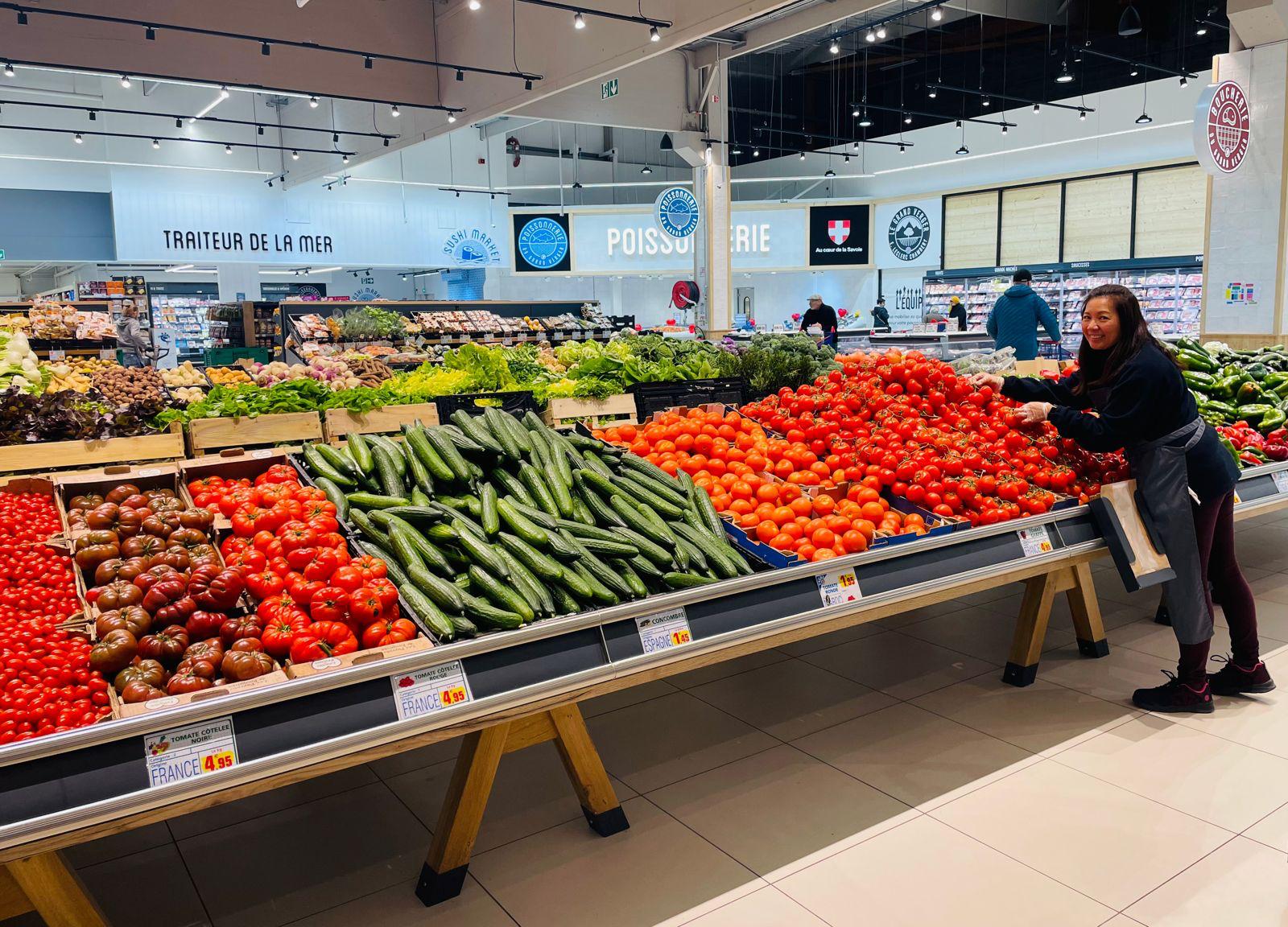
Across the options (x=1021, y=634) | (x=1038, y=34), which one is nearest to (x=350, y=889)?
(x=1021, y=634)

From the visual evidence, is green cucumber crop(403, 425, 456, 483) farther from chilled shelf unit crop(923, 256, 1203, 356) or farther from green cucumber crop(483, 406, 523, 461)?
chilled shelf unit crop(923, 256, 1203, 356)

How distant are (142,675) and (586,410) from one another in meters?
3.40

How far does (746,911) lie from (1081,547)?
1.92m

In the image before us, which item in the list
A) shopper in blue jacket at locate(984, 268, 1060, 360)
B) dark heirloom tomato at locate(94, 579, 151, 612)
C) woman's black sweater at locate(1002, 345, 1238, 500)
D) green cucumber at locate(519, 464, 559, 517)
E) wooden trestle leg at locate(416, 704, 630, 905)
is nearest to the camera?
dark heirloom tomato at locate(94, 579, 151, 612)

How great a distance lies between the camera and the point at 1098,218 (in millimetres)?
16875

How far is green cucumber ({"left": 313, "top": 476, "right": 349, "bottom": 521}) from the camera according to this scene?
287 centimetres

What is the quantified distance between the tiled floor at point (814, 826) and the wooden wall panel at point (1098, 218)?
584 inches

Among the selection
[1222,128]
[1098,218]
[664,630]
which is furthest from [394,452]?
[1098,218]

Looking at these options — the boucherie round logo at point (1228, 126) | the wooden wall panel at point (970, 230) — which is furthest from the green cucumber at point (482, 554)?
the wooden wall panel at point (970, 230)

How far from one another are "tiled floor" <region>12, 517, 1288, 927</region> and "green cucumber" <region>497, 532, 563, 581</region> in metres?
0.85

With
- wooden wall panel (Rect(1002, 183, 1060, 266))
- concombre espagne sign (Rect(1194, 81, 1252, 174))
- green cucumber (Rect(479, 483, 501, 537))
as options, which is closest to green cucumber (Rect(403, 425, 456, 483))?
green cucumber (Rect(479, 483, 501, 537))

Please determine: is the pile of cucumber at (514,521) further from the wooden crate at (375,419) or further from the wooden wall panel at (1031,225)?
the wooden wall panel at (1031,225)

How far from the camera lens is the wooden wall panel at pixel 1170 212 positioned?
50.6 ft

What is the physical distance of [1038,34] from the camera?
15.1 m
